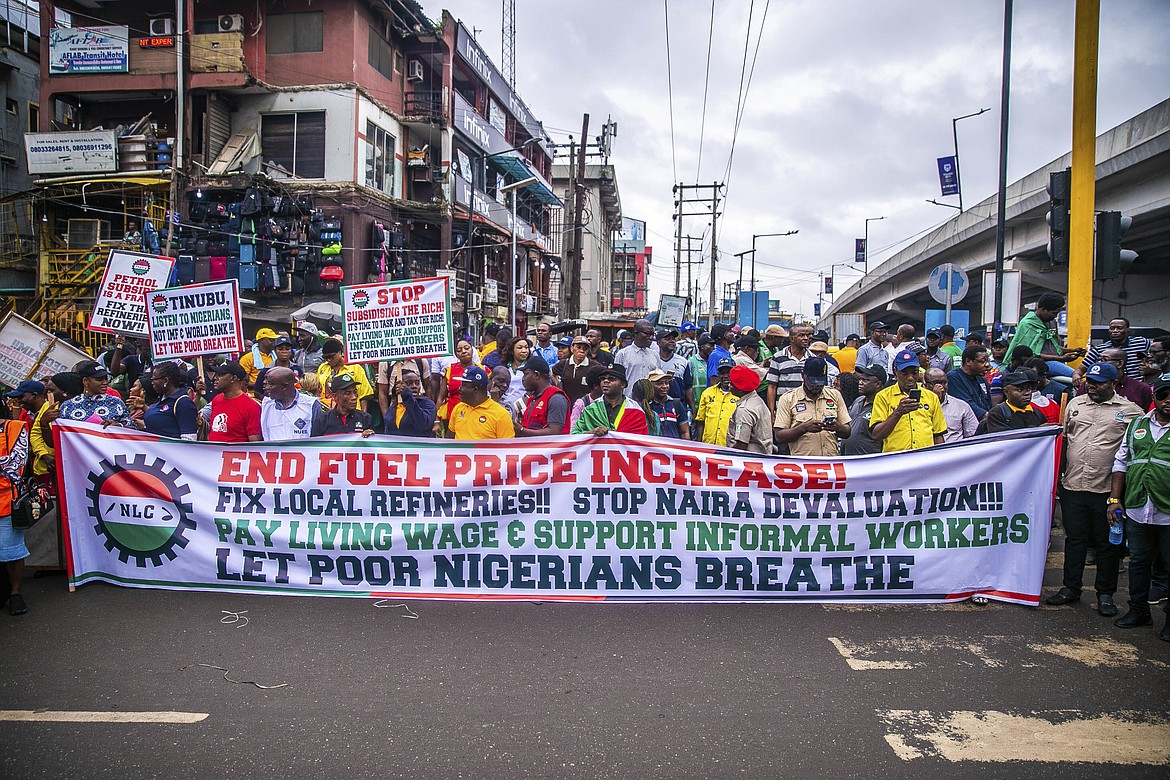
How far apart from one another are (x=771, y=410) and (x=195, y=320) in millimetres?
5710

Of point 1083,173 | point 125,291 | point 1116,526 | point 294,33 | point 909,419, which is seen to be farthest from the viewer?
point 294,33

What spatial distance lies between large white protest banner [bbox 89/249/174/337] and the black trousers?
963 cm

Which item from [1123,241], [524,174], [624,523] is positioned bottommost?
[624,523]

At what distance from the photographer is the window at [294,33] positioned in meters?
26.9

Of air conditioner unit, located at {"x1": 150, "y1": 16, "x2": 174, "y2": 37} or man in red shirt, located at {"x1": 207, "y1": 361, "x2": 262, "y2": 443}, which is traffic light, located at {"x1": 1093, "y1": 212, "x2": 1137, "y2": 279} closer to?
man in red shirt, located at {"x1": 207, "y1": 361, "x2": 262, "y2": 443}

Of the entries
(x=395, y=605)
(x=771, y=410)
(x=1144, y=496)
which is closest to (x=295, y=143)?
(x=771, y=410)

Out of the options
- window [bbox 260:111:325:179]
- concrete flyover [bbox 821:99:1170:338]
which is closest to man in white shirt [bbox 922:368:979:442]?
concrete flyover [bbox 821:99:1170:338]

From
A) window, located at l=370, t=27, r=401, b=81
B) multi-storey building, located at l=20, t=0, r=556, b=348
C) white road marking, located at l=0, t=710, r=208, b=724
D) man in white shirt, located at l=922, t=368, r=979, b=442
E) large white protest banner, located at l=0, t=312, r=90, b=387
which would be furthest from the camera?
window, located at l=370, t=27, r=401, b=81

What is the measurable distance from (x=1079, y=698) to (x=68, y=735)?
513 centimetres

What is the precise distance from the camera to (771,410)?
7012mm

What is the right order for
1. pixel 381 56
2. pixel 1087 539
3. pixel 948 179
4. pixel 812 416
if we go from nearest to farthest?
1. pixel 1087 539
2. pixel 812 416
3. pixel 381 56
4. pixel 948 179

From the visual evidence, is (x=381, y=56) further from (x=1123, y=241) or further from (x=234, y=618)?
(x=234, y=618)

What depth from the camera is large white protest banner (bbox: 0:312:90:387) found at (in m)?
A: 9.41

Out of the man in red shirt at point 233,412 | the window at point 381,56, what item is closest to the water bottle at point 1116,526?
the man in red shirt at point 233,412
